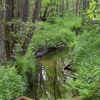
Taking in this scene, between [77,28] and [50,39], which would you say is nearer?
[50,39]

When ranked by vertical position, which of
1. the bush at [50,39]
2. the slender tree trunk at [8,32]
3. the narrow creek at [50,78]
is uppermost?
the slender tree trunk at [8,32]

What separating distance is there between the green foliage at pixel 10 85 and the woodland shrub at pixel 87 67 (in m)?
1.64

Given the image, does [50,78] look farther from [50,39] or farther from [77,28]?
[77,28]

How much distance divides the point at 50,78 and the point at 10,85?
14.7ft

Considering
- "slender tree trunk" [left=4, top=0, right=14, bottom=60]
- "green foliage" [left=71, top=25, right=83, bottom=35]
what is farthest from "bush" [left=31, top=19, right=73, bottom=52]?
"slender tree trunk" [left=4, top=0, right=14, bottom=60]

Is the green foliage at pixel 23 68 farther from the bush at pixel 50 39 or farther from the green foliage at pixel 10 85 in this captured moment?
the bush at pixel 50 39

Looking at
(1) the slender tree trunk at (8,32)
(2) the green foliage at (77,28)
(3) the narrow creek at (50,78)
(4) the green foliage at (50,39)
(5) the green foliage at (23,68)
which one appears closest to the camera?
(5) the green foliage at (23,68)

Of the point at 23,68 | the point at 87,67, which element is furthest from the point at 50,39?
the point at 23,68

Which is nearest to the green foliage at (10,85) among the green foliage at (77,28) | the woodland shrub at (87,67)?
the woodland shrub at (87,67)

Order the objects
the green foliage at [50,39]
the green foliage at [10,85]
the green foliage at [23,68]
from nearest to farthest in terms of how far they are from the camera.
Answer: the green foliage at [10,85] < the green foliage at [23,68] < the green foliage at [50,39]

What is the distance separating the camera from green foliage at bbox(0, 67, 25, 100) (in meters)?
7.55

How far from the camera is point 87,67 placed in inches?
418

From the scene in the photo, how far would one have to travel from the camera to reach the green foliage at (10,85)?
755cm

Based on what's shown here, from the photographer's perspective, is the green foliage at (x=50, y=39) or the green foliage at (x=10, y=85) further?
the green foliage at (x=50, y=39)
